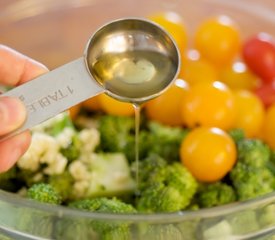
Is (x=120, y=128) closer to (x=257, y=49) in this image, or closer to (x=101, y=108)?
(x=101, y=108)

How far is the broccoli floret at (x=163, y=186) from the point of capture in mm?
1045

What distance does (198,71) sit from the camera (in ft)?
4.43

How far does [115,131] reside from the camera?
4.00ft

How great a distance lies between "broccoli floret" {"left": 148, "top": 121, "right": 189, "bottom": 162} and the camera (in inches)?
46.8

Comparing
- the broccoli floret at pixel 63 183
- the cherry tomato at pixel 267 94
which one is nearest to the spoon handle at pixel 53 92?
the broccoli floret at pixel 63 183

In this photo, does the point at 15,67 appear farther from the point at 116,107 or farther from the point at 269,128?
the point at 269,128

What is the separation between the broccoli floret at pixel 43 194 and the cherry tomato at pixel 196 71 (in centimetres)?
46

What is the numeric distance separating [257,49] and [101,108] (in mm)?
384

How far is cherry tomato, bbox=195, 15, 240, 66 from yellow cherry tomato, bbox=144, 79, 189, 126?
0.16m

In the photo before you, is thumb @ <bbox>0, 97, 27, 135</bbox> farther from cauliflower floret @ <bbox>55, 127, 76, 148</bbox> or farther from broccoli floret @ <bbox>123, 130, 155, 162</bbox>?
broccoli floret @ <bbox>123, 130, 155, 162</bbox>

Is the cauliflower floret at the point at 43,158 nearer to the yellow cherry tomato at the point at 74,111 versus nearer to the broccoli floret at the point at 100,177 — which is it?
the broccoli floret at the point at 100,177

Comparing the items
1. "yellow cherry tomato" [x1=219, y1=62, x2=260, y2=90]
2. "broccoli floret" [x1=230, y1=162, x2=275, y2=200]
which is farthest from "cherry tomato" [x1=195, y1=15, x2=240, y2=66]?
"broccoli floret" [x1=230, y1=162, x2=275, y2=200]

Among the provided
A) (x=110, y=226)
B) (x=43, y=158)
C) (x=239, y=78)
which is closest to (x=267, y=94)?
(x=239, y=78)

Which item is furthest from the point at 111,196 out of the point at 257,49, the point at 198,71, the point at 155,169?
the point at 257,49
